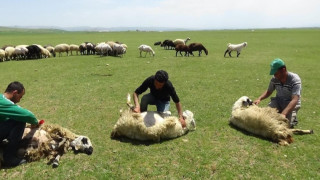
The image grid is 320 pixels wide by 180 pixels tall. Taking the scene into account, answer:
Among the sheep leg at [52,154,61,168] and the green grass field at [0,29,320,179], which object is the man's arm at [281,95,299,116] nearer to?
the green grass field at [0,29,320,179]

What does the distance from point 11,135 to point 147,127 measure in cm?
291

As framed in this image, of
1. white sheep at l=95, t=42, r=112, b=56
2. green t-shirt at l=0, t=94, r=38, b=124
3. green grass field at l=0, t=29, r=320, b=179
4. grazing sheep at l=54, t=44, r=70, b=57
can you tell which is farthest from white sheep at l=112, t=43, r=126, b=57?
green t-shirt at l=0, t=94, r=38, b=124

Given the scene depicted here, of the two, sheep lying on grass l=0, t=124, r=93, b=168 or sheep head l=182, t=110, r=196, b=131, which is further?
sheep head l=182, t=110, r=196, b=131

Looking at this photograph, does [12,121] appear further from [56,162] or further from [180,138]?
[180,138]

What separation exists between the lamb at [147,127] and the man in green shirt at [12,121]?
206 centimetres

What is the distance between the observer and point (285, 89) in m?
7.55

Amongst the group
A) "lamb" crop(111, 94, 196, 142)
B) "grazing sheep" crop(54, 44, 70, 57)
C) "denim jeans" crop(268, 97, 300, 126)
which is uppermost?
"grazing sheep" crop(54, 44, 70, 57)

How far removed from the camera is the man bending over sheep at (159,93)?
265 inches

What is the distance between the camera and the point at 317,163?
19.3 ft

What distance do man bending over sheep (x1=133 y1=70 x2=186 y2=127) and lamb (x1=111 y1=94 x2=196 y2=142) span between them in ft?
0.73

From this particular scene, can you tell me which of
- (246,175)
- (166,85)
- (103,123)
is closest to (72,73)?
(103,123)

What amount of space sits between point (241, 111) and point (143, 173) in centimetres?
347

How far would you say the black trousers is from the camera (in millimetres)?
5609

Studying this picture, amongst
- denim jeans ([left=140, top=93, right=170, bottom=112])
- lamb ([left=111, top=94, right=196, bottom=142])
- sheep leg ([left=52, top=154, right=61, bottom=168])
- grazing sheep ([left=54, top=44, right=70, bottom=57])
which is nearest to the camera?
sheep leg ([left=52, top=154, right=61, bottom=168])
